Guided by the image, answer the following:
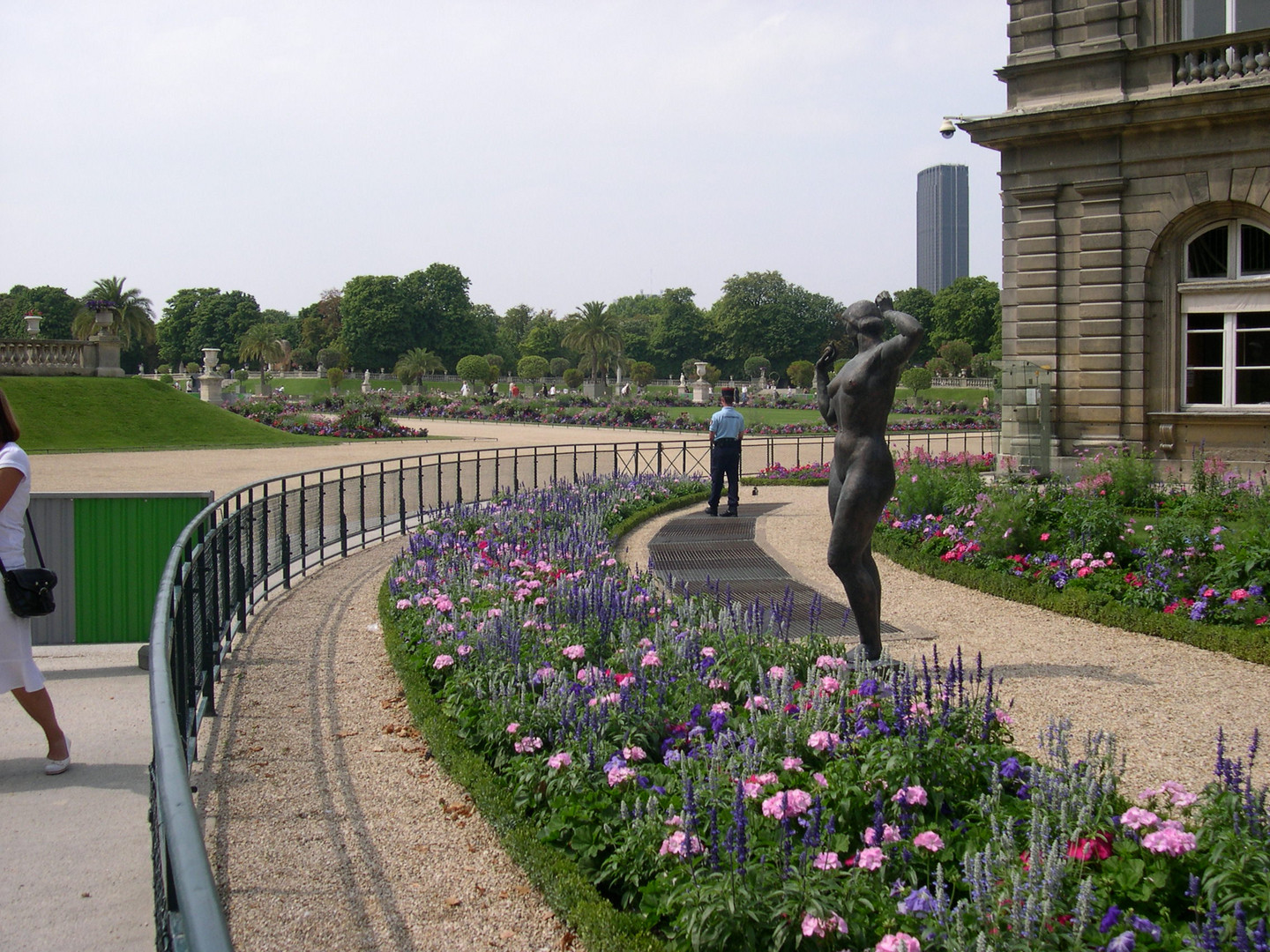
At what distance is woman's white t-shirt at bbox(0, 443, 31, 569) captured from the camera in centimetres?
506

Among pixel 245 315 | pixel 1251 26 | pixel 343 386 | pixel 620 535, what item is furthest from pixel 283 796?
pixel 245 315

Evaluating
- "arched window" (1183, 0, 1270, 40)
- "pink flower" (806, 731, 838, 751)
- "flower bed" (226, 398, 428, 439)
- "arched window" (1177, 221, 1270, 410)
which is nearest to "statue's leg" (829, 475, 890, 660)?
"pink flower" (806, 731, 838, 751)

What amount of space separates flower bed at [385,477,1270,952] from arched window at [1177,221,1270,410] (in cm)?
1326

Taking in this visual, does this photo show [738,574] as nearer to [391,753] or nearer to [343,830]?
[391,753]

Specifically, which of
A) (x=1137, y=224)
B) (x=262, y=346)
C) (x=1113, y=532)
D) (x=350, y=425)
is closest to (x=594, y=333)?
(x=262, y=346)

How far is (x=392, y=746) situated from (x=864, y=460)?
311 centimetres

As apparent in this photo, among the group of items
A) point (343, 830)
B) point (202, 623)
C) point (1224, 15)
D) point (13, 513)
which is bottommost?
point (343, 830)

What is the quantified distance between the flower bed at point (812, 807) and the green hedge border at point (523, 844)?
18mm

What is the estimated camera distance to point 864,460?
253 inches

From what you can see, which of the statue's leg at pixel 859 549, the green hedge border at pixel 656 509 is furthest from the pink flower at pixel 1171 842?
the green hedge border at pixel 656 509

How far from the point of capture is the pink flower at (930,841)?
3.41m

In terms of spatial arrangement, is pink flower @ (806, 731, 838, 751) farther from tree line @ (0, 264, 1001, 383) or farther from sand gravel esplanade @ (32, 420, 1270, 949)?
tree line @ (0, 264, 1001, 383)

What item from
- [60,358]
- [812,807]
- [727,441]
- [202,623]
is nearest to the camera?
[812,807]

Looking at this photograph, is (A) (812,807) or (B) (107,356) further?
(B) (107,356)
